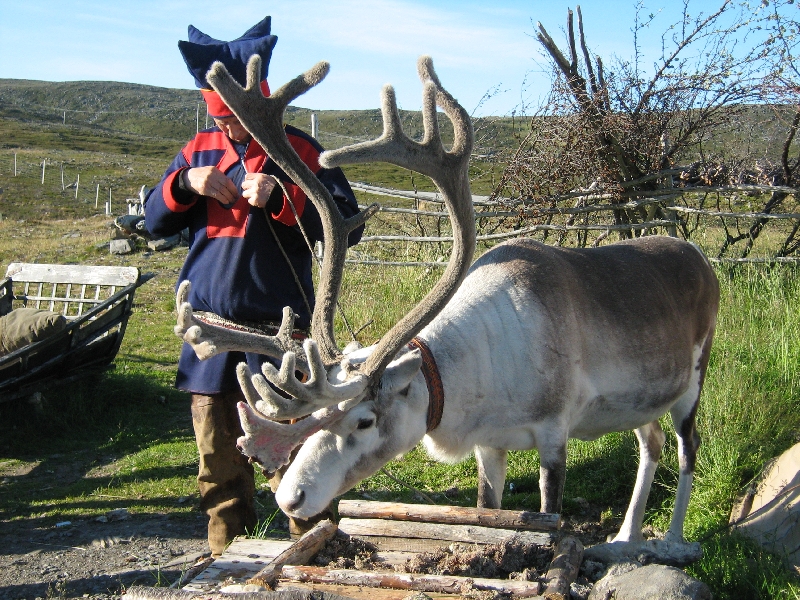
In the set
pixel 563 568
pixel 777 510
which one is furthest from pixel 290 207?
pixel 777 510

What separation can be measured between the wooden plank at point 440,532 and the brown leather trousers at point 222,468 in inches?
30.4

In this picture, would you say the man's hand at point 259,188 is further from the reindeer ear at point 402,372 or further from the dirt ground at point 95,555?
the dirt ground at point 95,555

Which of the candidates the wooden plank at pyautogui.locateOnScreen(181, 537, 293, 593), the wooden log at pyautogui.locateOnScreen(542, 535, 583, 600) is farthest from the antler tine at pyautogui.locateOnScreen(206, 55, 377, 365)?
the wooden log at pyautogui.locateOnScreen(542, 535, 583, 600)

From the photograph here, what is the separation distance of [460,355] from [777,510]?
Result: 83.5 inches

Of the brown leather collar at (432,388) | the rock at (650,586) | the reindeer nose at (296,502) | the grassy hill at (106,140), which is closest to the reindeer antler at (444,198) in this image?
the brown leather collar at (432,388)

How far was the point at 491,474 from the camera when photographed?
3857 mm

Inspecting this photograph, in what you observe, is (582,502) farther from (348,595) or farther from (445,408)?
(348,595)

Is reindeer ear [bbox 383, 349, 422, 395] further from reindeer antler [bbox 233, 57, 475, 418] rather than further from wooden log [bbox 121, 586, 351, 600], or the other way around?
wooden log [bbox 121, 586, 351, 600]

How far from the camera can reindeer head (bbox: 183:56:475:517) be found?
108 inches

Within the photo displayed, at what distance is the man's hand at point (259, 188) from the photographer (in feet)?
11.3

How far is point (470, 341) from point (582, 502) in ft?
7.43

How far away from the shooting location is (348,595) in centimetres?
254

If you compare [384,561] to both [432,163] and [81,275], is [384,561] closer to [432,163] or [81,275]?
[432,163]

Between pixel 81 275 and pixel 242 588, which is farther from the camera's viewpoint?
pixel 81 275
